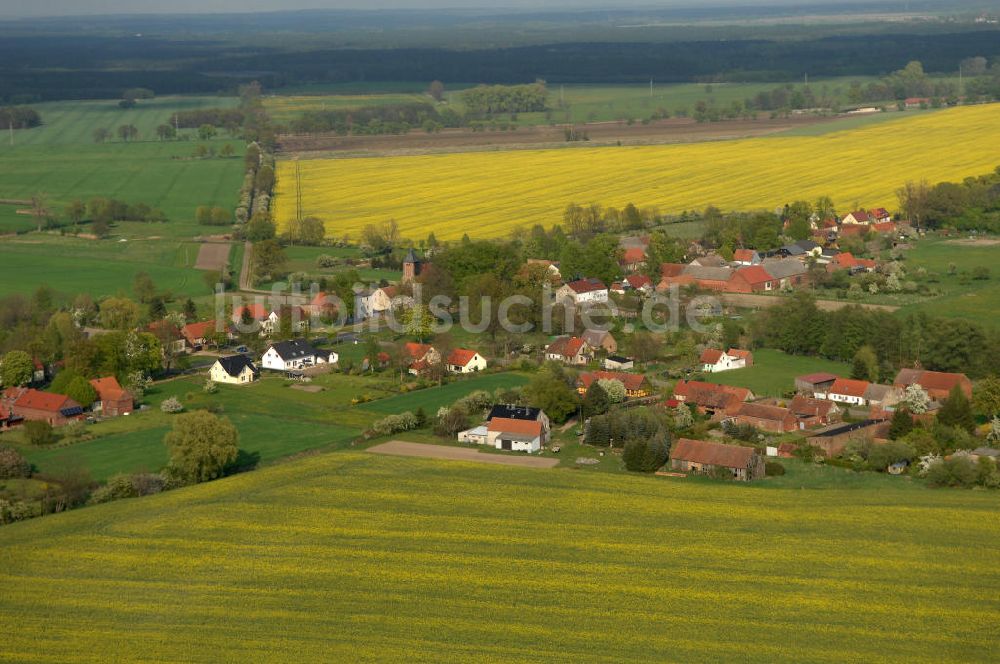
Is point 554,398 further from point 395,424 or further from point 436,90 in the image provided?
point 436,90

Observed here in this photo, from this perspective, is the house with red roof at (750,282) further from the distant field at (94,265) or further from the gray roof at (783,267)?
the distant field at (94,265)

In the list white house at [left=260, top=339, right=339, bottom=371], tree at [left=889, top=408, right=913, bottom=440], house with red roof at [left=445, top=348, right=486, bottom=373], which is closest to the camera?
tree at [left=889, top=408, right=913, bottom=440]

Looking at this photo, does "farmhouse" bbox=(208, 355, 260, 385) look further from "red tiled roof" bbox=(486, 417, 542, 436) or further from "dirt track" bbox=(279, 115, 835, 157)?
"dirt track" bbox=(279, 115, 835, 157)

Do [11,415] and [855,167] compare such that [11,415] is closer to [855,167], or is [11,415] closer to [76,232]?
[76,232]

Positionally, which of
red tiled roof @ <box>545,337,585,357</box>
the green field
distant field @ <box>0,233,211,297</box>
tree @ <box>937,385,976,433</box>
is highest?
tree @ <box>937,385,976,433</box>

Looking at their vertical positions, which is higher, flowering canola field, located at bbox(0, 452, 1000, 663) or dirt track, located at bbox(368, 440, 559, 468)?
flowering canola field, located at bbox(0, 452, 1000, 663)

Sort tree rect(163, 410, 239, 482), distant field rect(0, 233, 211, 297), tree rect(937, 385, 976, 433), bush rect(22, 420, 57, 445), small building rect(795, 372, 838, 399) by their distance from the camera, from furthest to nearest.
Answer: distant field rect(0, 233, 211, 297) < small building rect(795, 372, 838, 399) < bush rect(22, 420, 57, 445) < tree rect(937, 385, 976, 433) < tree rect(163, 410, 239, 482)

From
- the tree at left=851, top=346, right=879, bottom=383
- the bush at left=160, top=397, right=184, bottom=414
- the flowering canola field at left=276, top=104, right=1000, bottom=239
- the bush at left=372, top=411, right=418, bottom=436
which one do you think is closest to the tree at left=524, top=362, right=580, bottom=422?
the bush at left=372, top=411, right=418, bottom=436
